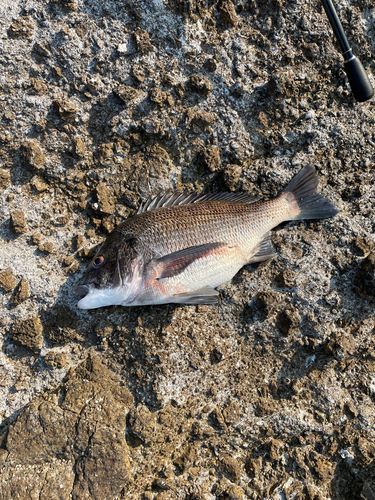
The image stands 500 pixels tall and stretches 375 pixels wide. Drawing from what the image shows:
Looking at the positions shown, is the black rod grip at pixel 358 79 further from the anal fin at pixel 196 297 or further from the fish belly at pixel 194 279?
the anal fin at pixel 196 297

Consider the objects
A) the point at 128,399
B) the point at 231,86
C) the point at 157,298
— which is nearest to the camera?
the point at 157,298

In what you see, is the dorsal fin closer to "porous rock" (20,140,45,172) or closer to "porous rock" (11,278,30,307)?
"porous rock" (20,140,45,172)

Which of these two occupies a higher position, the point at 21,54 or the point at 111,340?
the point at 21,54

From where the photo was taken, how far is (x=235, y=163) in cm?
275

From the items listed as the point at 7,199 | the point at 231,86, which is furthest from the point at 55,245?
the point at 231,86

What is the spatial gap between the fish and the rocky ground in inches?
6.9

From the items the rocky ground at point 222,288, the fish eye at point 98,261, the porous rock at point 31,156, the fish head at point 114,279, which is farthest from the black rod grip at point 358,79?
the porous rock at point 31,156

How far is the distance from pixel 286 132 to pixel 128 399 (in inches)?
103

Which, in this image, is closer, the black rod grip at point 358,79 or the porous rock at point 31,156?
the black rod grip at point 358,79

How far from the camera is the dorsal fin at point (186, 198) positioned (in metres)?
2.61

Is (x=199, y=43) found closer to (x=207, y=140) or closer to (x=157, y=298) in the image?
(x=207, y=140)

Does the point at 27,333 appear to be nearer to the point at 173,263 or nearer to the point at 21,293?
the point at 21,293

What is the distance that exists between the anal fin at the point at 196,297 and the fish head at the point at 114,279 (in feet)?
1.05

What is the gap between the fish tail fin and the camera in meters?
2.64
